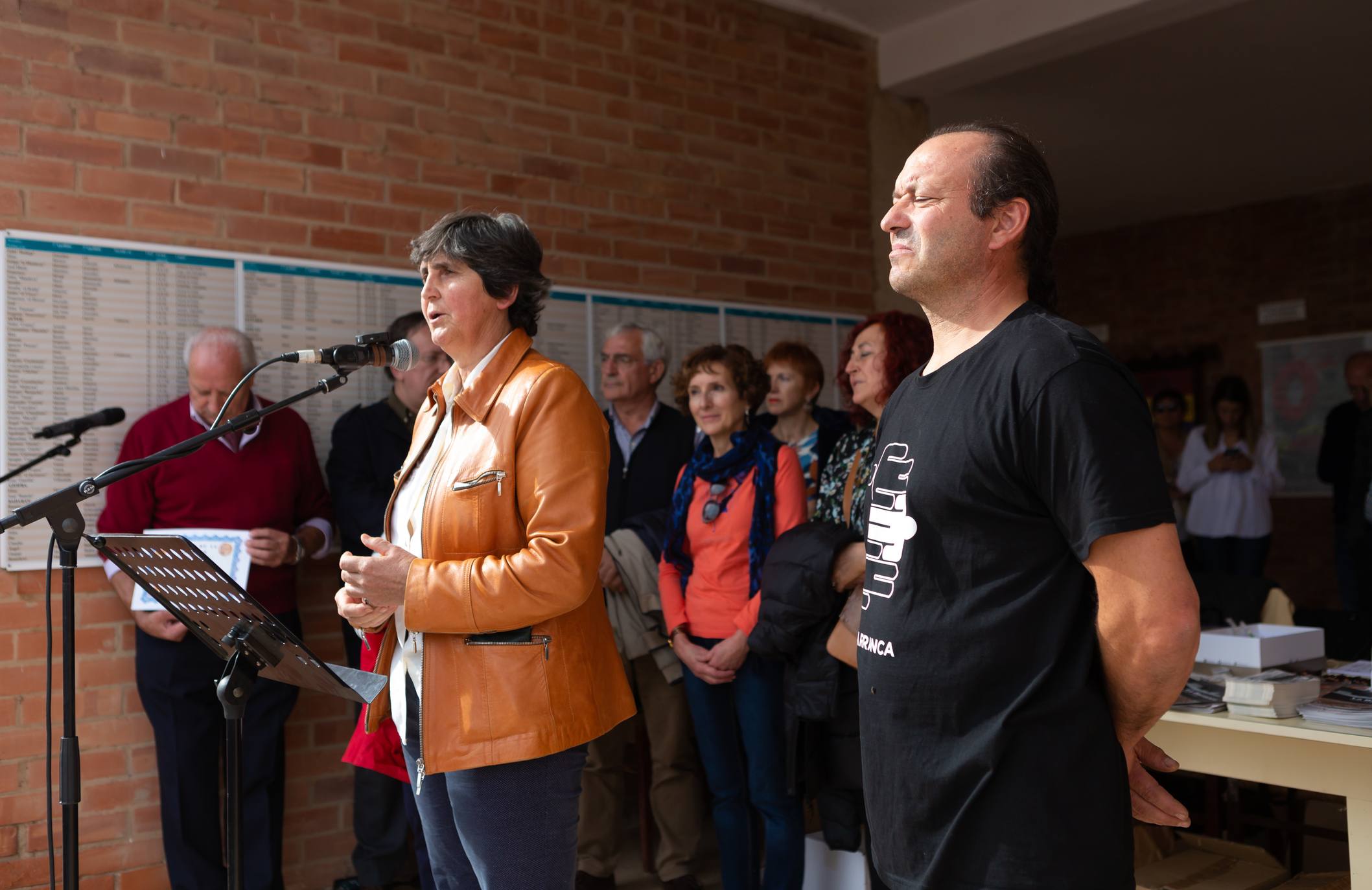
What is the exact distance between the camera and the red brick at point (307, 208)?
369cm

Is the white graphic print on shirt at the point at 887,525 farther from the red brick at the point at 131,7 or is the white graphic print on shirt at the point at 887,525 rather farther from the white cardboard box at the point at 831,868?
the red brick at the point at 131,7

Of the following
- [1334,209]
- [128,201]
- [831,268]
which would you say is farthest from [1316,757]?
[1334,209]

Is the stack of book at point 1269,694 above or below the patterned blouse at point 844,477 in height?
below

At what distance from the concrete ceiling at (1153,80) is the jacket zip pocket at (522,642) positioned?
3971 mm

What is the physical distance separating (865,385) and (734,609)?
765 millimetres

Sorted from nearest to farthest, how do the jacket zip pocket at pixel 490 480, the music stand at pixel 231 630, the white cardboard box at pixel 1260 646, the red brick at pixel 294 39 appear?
the music stand at pixel 231 630, the jacket zip pocket at pixel 490 480, the white cardboard box at pixel 1260 646, the red brick at pixel 294 39

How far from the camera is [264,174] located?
3666 mm

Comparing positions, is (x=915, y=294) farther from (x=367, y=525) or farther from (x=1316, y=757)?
(x=367, y=525)

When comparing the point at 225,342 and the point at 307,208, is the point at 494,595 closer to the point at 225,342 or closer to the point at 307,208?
the point at 225,342

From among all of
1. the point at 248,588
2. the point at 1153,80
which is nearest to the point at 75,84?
the point at 248,588

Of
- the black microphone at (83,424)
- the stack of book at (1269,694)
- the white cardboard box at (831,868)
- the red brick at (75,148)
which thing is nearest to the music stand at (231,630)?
the black microphone at (83,424)

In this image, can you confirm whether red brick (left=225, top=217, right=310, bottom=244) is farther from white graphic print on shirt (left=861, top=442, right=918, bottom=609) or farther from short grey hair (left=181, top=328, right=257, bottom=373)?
white graphic print on shirt (left=861, top=442, right=918, bottom=609)

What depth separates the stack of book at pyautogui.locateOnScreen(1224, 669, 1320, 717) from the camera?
242cm

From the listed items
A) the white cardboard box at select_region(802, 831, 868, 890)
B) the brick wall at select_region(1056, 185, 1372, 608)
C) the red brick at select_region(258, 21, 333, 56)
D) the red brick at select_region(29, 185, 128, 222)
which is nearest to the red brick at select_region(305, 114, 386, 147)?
the red brick at select_region(258, 21, 333, 56)
